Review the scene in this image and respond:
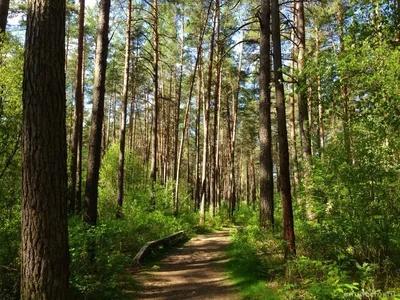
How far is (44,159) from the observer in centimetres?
370

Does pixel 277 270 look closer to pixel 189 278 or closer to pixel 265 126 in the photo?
pixel 189 278

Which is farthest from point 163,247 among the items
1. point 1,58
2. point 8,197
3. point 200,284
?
point 1,58

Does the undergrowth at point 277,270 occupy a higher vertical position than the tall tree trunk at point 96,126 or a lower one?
lower

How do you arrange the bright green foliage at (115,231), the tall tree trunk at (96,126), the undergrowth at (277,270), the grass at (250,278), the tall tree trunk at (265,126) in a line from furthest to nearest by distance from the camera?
the tall tree trunk at (265,126)
the tall tree trunk at (96,126)
the grass at (250,278)
the bright green foliage at (115,231)
the undergrowth at (277,270)

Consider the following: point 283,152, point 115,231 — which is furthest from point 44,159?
point 283,152

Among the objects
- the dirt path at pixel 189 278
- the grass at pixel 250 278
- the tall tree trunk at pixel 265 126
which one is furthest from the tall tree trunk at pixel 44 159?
the tall tree trunk at pixel 265 126

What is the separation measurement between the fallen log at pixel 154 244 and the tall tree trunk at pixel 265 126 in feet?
11.9

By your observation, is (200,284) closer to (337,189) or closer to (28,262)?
(337,189)

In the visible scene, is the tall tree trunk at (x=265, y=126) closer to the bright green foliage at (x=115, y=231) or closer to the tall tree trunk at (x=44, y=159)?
the bright green foliage at (x=115, y=231)

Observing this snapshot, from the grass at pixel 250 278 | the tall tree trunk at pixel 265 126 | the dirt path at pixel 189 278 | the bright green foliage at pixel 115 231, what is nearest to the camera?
the bright green foliage at pixel 115 231

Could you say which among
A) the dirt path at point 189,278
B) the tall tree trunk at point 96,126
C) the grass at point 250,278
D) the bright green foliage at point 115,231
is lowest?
the dirt path at point 189,278

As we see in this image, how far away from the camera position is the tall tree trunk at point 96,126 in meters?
8.08

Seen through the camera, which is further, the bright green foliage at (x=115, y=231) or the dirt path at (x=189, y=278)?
the dirt path at (x=189, y=278)

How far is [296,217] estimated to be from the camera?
1057 cm
